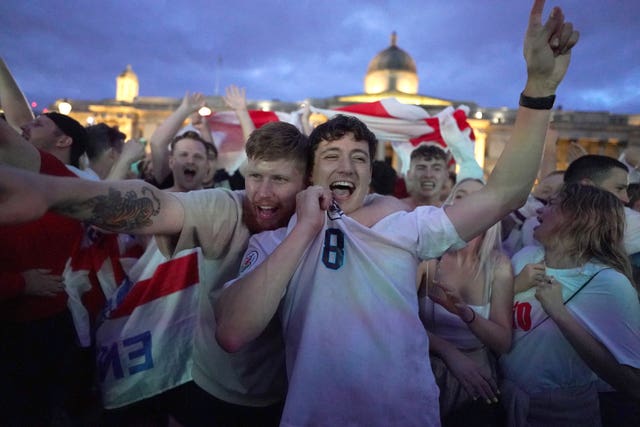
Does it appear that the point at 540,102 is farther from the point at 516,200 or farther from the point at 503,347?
the point at 503,347

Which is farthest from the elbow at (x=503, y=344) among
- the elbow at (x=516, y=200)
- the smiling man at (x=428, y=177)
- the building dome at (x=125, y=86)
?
the building dome at (x=125, y=86)

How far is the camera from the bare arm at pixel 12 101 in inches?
128

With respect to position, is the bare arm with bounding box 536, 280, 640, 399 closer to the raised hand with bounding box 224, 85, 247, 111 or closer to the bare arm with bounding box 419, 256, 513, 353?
the bare arm with bounding box 419, 256, 513, 353

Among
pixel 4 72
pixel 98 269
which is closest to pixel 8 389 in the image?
pixel 98 269

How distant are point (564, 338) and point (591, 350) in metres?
0.19

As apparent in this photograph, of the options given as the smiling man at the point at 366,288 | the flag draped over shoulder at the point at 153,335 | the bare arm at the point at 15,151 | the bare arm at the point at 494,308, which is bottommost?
the flag draped over shoulder at the point at 153,335

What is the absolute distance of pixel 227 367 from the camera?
6.40 ft

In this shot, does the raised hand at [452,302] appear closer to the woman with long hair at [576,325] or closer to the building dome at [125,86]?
the woman with long hair at [576,325]

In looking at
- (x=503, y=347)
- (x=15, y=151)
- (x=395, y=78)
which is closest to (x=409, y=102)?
(x=395, y=78)

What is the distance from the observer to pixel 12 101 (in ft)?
10.9

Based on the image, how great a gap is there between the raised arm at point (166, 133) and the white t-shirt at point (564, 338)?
10.4 ft

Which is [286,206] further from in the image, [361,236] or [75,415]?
[75,415]

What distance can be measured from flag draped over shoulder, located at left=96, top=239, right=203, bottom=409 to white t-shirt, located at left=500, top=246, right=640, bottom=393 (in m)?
2.06

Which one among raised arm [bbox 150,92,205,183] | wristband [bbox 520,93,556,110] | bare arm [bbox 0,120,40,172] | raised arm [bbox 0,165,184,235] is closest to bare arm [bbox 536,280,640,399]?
wristband [bbox 520,93,556,110]
